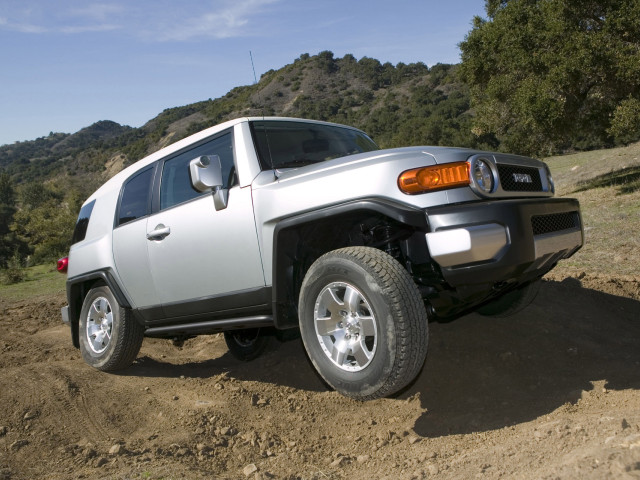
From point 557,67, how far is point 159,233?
12660 mm

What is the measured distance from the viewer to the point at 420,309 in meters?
2.89

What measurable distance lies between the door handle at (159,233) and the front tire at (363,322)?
1513mm

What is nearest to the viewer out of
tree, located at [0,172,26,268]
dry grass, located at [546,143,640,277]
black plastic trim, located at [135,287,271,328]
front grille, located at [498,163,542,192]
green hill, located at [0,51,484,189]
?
front grille, located at [498,163,542,192]

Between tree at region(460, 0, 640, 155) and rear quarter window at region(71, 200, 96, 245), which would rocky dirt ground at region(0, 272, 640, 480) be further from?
tree at region(460, 0, 640, 155)

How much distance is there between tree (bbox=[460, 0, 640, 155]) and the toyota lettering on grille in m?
10.8

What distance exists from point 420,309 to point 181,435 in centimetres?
184

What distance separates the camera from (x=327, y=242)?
368 centimetres

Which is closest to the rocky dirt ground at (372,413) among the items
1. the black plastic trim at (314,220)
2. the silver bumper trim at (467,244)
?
the black plastic trim at (314,220)

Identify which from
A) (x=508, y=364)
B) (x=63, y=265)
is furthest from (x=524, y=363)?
(x=63, y=265)

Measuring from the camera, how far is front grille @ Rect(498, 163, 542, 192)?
332 centimetres

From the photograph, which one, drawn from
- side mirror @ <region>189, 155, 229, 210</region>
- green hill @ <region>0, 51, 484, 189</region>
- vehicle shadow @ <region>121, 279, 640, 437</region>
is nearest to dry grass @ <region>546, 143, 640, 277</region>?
vehicle shadow @ <region>121, 279, 640, 437</region>

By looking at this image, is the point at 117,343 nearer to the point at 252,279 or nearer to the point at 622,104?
the point at 252,279

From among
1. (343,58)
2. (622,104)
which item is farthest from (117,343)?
(343,58)

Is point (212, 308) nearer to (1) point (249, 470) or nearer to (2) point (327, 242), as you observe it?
(2) point (327, 242)
